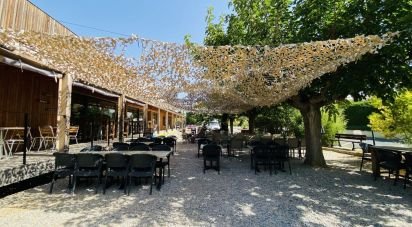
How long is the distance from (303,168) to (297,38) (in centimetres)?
401

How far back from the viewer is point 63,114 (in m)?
7.83

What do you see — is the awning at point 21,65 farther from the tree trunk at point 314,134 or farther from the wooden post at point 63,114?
the tree trunk at point 314,134

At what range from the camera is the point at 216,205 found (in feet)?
15.2

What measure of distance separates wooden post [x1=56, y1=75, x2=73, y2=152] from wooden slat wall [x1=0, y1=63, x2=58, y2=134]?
1.32m

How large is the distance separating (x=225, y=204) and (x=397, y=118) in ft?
24.9

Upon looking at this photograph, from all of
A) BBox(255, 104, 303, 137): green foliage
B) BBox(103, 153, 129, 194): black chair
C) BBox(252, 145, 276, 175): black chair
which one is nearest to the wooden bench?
BBox(255, 104, 303, 137): green foliage

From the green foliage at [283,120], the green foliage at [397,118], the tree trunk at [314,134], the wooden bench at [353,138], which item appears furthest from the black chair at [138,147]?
the wooden bench at [353,138]

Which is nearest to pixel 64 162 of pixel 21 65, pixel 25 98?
pixel 21 65

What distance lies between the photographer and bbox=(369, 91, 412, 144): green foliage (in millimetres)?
8523

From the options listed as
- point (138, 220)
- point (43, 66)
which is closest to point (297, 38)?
point (138, 220)

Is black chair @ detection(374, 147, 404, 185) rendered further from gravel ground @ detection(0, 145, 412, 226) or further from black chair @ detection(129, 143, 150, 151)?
black chair @ detection(129, 143, 150, 151)

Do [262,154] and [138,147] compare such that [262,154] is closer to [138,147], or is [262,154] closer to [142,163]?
[138,147]

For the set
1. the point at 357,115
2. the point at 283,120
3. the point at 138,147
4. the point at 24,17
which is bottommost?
the point at 138,147

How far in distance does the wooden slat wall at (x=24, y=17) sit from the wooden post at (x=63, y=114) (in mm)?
1639
